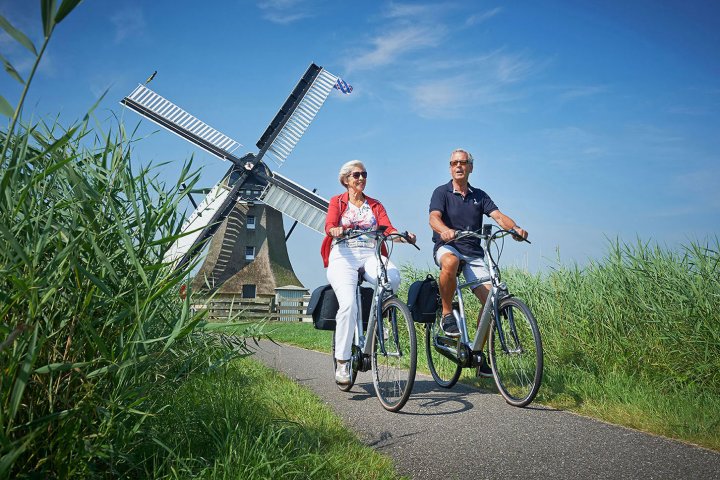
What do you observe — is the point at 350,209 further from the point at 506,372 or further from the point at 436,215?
the point at 506,372

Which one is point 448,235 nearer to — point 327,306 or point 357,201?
point 357,201

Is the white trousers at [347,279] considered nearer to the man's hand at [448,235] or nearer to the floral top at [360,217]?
the floral top at [360,217]

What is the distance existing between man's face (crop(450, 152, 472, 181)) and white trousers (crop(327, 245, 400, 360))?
1084mm

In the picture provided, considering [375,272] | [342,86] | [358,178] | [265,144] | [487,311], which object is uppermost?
[342,86]

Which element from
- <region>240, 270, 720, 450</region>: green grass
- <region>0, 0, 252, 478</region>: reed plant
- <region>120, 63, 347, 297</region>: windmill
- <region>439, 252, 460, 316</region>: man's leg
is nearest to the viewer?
<region>0, 0, 252, 478</region>: reed plant

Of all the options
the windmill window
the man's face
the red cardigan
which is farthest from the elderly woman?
the windmill window

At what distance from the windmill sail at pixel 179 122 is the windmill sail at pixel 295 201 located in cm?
166

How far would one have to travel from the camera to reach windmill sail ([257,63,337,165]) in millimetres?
24000

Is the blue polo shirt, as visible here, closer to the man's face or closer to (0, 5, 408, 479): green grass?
the man's face

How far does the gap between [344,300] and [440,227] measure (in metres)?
1.06

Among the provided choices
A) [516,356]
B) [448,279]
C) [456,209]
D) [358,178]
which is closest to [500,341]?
[516,356]

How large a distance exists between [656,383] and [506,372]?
1.28 metres

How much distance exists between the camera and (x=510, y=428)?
13.6 ft

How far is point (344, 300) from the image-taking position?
529 centimetres
